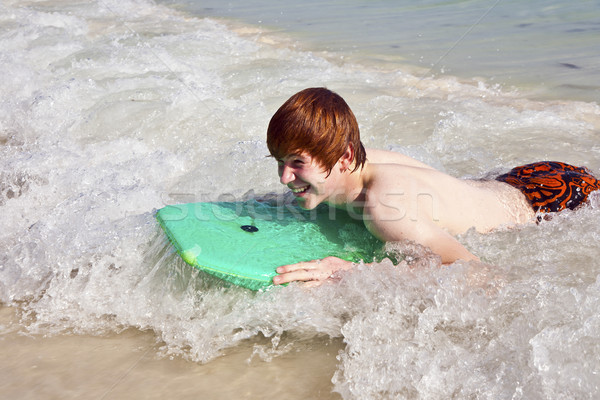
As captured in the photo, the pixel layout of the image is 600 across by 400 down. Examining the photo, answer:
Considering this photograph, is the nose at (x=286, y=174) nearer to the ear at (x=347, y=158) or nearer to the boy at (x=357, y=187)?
the boy at (x=357, y=187)

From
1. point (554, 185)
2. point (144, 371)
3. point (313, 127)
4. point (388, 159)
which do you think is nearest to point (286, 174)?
point (313, 127)

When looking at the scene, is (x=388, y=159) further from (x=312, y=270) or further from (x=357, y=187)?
(x=312, y=270)

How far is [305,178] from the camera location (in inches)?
107

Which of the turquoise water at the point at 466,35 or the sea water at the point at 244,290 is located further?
the turquoise water at the point at 466,35

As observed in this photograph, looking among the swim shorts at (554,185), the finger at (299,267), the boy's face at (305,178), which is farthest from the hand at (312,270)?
the swim shorts at (554,185)

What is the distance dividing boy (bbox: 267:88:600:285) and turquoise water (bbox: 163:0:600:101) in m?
3.36

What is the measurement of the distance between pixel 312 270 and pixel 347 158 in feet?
1.84

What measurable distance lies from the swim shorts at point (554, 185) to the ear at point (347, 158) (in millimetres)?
1219

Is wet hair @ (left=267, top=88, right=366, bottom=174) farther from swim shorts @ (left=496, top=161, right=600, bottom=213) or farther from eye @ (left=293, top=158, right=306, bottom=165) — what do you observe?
swim shorts @ (left=496, top=161, right=600, bottom=213)

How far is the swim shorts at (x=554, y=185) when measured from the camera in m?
3.33

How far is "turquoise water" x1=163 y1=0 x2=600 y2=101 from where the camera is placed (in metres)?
6.41

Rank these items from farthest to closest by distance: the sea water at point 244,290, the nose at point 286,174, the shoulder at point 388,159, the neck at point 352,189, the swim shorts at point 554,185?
1. the swim shorts at point 554,185
2. the shoulder at point 388,159
3. the neck at point 352,189
4. the nose at point 286,174
5. the sea water at point 244,290

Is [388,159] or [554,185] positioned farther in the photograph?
[554,185]

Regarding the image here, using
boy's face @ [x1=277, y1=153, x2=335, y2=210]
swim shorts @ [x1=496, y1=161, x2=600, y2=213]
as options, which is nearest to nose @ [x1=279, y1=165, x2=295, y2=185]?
boy's face @ [x1=277, y1=153, x2=335, y2=210]
